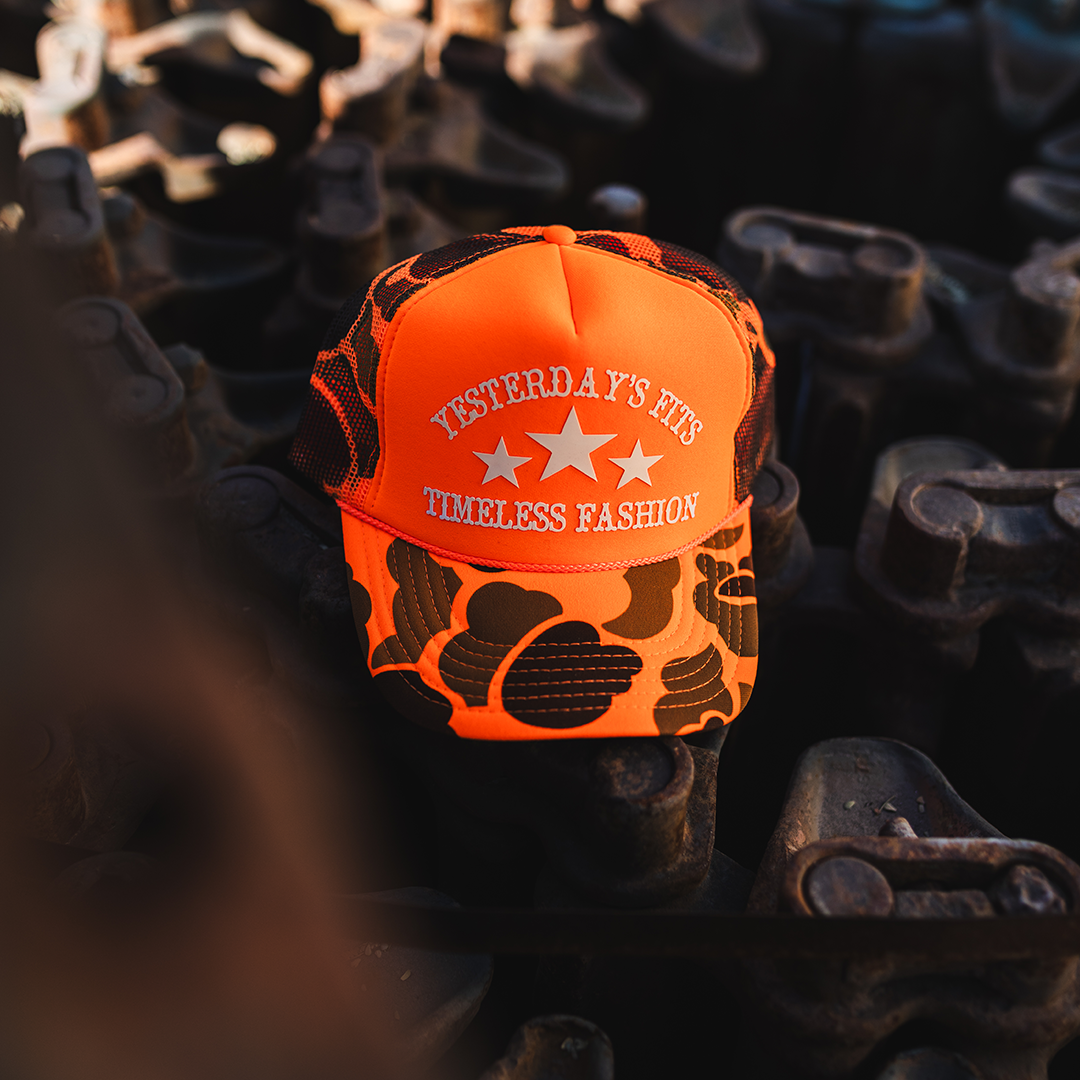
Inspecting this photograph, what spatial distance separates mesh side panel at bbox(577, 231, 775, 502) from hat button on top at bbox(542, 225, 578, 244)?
0.05ft

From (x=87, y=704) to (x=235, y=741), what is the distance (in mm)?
192

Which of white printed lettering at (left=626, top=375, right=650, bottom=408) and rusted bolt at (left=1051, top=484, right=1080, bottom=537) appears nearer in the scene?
white printed lettering at (left=626, top=375, right=650, bottom=408)

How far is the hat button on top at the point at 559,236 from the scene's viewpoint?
108cm

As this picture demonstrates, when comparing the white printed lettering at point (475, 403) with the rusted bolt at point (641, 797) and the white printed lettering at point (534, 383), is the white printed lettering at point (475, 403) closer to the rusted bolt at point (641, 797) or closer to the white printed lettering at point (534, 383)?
the white printed lettering at point (534, 383)

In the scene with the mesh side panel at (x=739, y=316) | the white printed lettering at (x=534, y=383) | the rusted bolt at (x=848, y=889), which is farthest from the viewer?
the mesh side panel at (x=739, y=316)

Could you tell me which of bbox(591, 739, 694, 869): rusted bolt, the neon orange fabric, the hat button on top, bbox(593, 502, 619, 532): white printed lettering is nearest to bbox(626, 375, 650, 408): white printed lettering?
the neon orange fabric

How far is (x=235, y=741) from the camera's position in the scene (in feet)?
3.76

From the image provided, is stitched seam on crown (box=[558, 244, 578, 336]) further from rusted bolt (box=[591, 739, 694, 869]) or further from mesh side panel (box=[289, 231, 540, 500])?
rusted bolt (box=[591, 739, 694, 869])

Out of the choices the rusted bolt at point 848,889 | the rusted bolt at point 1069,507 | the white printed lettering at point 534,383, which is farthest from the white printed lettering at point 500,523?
the rusted bolt at point 1069,507

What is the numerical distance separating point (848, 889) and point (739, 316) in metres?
0.59

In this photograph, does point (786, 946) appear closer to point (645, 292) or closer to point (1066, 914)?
point (1066, 914)

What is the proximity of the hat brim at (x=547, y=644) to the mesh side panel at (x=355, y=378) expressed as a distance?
65mm

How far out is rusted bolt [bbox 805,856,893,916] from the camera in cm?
84

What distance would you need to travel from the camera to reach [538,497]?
976 millimetres
